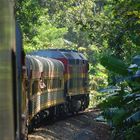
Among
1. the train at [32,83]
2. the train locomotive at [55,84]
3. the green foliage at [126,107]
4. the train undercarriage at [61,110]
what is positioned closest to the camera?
the train at [32,83]

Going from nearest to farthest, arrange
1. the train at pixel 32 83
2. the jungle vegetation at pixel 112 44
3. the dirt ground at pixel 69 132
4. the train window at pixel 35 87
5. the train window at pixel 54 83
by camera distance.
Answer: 1. the train at pixel 32 83
2. the jungle vegetation at pixel 112 44
3. the train window at pixel 35 87
4. the dirt ground at pixel 69 132
5. the train window at pixel 54 83

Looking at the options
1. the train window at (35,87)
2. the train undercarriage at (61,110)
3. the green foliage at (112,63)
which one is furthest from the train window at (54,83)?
the green foliage at (112,63)

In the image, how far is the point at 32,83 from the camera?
1306 centimetres

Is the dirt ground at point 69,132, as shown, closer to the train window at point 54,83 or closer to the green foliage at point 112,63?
the train window at point 54,83

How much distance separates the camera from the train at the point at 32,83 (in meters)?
1.42

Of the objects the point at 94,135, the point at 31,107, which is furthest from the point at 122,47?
the point at 31,107

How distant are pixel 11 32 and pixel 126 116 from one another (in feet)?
19.5

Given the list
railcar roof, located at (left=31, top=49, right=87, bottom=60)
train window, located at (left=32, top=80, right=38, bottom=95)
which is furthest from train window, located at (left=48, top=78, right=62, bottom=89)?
train window, located at (left=32, top=80, right=38, bottom=95)

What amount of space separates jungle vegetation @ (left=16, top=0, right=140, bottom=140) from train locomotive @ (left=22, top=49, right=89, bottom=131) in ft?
4.91

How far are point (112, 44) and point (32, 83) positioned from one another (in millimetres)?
4123

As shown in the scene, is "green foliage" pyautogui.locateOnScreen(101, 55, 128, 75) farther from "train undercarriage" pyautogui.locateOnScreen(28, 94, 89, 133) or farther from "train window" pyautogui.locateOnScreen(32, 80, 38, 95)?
"train undercarriage" pyautogui.locateOnScreen(28, 94, 89, 133)

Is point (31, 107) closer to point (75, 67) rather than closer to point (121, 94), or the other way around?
point (121, 94)

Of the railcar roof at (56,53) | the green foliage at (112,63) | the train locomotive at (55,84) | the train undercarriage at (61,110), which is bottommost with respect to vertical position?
the train undercarriage at (61,110)

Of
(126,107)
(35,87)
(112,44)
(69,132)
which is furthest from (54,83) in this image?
(126,107)
